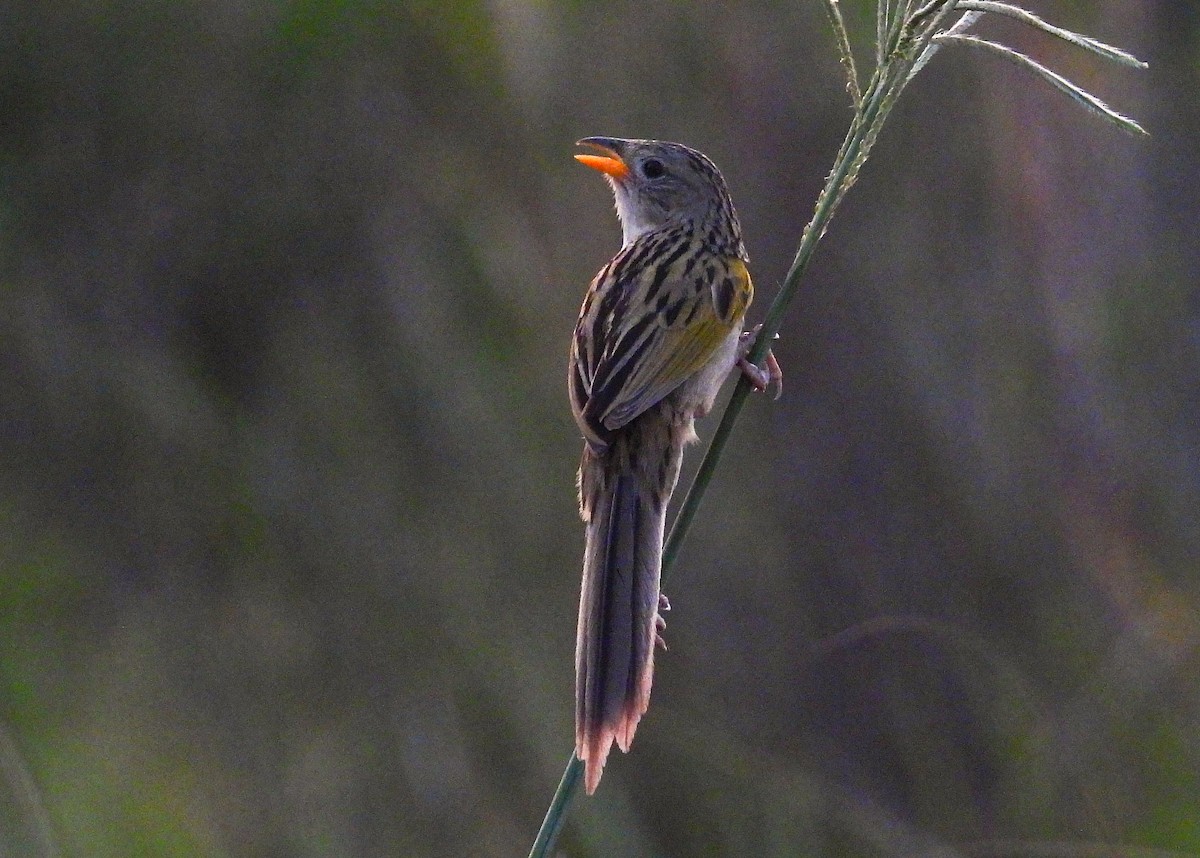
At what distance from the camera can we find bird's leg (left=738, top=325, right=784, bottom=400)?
2650 millimetres

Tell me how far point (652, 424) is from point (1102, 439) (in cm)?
270

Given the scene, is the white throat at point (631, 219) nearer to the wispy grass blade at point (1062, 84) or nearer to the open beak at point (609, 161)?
the open beak at point (609, 161)

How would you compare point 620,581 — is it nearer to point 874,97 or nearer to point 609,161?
point 874,97

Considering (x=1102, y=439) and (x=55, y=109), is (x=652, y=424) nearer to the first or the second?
(x=1102, y=439)

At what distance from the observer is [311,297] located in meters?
4.97

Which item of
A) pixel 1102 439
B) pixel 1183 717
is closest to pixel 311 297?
pixel 1102 439

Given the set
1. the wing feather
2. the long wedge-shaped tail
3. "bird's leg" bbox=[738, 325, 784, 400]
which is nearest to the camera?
the long wedge-shaped tail

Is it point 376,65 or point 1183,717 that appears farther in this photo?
point 376,65

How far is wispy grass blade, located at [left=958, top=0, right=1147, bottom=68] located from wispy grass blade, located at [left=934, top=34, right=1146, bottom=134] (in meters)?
0.05

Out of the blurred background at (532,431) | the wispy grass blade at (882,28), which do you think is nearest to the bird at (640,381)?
the wispy grass blade at (882,28)

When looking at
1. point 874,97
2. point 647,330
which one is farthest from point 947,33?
point 647,330

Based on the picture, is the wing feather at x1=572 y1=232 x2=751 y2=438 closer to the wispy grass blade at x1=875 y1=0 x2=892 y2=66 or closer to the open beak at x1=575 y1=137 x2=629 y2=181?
the open beak at x1=575 y1=137 x2=629 y2=181

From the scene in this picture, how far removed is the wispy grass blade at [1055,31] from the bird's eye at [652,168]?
169 centimetres

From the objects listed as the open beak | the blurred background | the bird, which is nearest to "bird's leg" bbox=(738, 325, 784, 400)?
the bird
